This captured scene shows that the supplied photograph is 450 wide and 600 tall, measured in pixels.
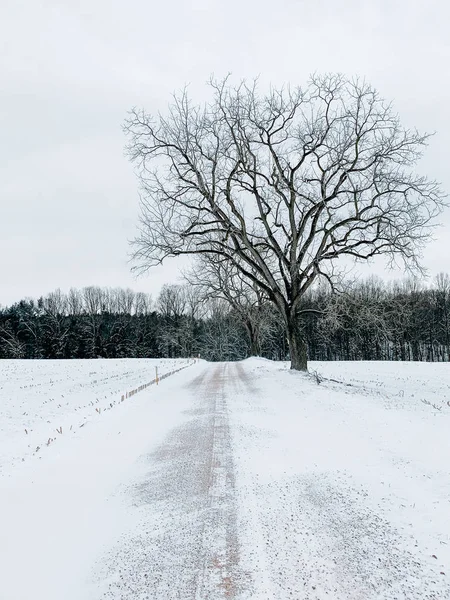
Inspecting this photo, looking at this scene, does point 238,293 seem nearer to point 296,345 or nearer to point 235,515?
point 296,345

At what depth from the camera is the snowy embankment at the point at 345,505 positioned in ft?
10.0

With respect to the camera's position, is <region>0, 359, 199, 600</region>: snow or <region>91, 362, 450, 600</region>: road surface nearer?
<region>91, 362, 450, 600</region>: road surface

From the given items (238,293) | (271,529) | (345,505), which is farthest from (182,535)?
(238,293)

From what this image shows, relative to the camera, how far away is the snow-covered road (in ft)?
10.1

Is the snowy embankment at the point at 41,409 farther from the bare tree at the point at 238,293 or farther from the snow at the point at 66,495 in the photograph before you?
the bare tree at the point at 238,293

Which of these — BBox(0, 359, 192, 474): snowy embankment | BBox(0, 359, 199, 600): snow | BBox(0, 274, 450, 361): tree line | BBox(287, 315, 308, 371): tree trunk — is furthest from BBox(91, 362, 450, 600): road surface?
BBox(0, 274, 450, 361): tree line

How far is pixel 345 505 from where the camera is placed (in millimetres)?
4434

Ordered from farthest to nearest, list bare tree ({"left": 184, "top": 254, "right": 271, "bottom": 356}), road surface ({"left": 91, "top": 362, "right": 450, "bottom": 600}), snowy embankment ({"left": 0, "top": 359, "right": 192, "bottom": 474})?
bare tree ({"left": 184, "top": 254, "right": 271, "bottom": 356}) < snowy embankment ({"left": 0, "top": 359, "right": 192, "bottom": 474}) < road surface ({"left": 91, "top": 362, "right": 450, "bottom": 600})

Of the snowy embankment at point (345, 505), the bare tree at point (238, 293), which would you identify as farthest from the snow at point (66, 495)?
the bare tree at point (238, 293)

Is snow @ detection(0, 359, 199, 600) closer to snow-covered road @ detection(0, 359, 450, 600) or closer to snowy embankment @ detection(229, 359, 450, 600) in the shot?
snow-covered road @ detection(0, 359, 450, 600)

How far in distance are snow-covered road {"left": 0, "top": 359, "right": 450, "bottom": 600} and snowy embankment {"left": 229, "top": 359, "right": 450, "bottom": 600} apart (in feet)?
0.05

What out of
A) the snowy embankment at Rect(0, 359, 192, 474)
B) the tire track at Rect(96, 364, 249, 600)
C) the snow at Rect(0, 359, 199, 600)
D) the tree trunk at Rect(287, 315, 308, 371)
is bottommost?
the snowy embankment at Rect(0, 359, 192, 474)

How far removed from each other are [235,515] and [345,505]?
122 cm

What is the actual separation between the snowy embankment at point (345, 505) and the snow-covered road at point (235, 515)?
16mm
